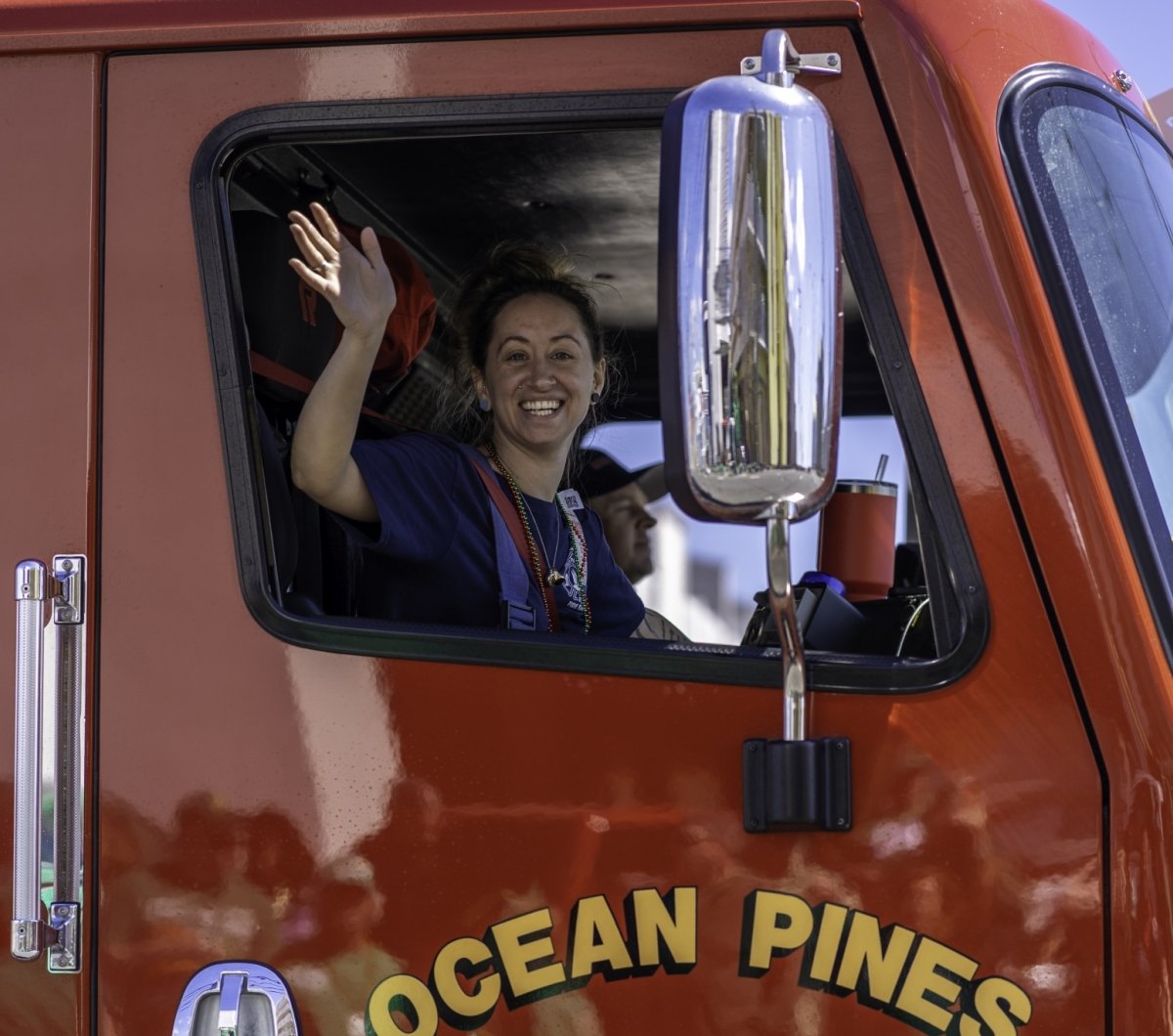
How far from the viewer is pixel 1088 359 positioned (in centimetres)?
173

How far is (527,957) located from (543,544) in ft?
2.55

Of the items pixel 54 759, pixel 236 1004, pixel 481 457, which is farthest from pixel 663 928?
pixel 481 457

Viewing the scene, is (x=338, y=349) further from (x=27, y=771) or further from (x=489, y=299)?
(x=489, y=299)

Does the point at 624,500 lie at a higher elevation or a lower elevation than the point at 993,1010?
higher

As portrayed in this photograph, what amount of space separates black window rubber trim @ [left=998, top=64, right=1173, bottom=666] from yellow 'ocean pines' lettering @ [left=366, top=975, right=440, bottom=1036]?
912 mm

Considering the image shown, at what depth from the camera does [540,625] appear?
6.82 ft

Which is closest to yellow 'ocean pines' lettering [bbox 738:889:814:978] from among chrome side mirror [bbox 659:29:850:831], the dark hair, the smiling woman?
chrome side mirror [bbox 659:29:850:831]

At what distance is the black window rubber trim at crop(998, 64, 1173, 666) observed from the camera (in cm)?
168

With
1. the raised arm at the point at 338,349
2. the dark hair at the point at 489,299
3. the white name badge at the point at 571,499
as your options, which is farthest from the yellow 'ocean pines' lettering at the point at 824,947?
the dark hair at the point at 489,299

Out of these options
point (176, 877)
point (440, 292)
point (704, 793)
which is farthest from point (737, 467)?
point (440, 292)

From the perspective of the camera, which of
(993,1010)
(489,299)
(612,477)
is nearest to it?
(993,1010)

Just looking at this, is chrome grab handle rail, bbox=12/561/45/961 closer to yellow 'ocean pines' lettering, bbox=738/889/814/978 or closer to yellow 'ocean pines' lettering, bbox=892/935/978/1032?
yellow 'ocean pines' lettering, bbox=738/889/814/978

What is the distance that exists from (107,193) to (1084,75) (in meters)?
1.24

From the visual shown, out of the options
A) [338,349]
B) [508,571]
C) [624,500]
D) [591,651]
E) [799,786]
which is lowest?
[799,786]
